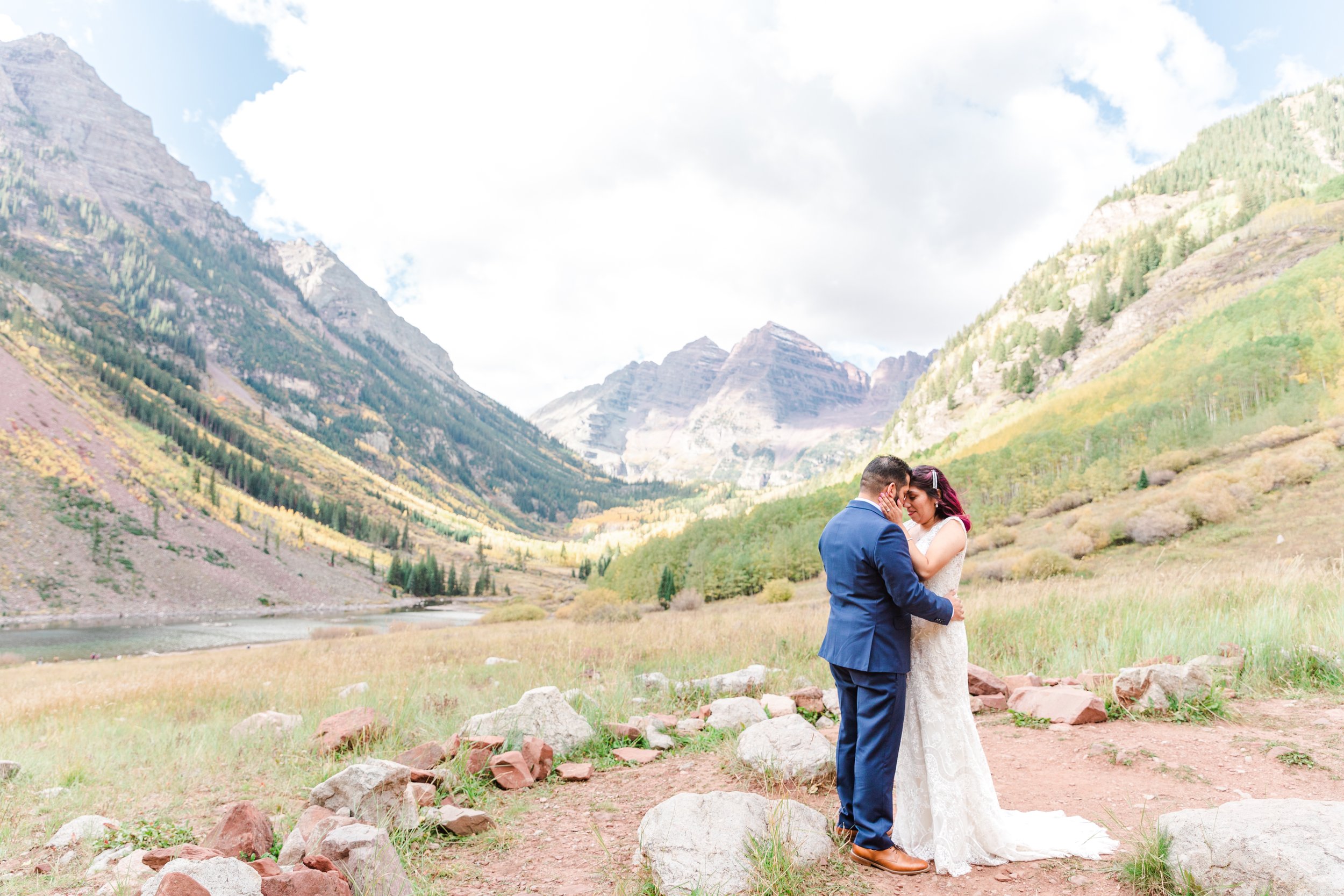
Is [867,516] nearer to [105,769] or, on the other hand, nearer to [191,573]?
[105,769]

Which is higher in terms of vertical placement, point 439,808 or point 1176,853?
point 1176,853

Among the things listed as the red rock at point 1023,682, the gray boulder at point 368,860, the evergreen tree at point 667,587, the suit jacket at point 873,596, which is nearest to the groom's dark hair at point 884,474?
the suit jacket at point 873,596

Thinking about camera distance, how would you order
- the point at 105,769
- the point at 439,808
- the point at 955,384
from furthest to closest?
the point at 955,384, the point at 105,769, the point at 439,808

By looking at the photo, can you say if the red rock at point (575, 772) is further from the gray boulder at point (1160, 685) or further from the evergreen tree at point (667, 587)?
the evergreen tree at point (667, 587)

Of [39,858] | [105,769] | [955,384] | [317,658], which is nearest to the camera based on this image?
[39,858]

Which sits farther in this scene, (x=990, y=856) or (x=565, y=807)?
(x=565, y=807)

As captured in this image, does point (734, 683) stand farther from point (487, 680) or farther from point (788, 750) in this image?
point (487, 680)

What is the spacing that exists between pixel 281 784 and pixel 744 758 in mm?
5026

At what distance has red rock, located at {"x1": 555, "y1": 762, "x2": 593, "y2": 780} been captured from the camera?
21.9 ft

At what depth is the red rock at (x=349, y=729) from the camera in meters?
7.56

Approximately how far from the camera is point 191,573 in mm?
85500

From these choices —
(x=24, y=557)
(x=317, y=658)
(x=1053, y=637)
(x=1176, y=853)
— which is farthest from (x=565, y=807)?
(x=24, y=557)

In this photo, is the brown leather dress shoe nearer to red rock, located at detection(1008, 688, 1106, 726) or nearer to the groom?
the groom

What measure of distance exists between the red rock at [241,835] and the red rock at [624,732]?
383cm
